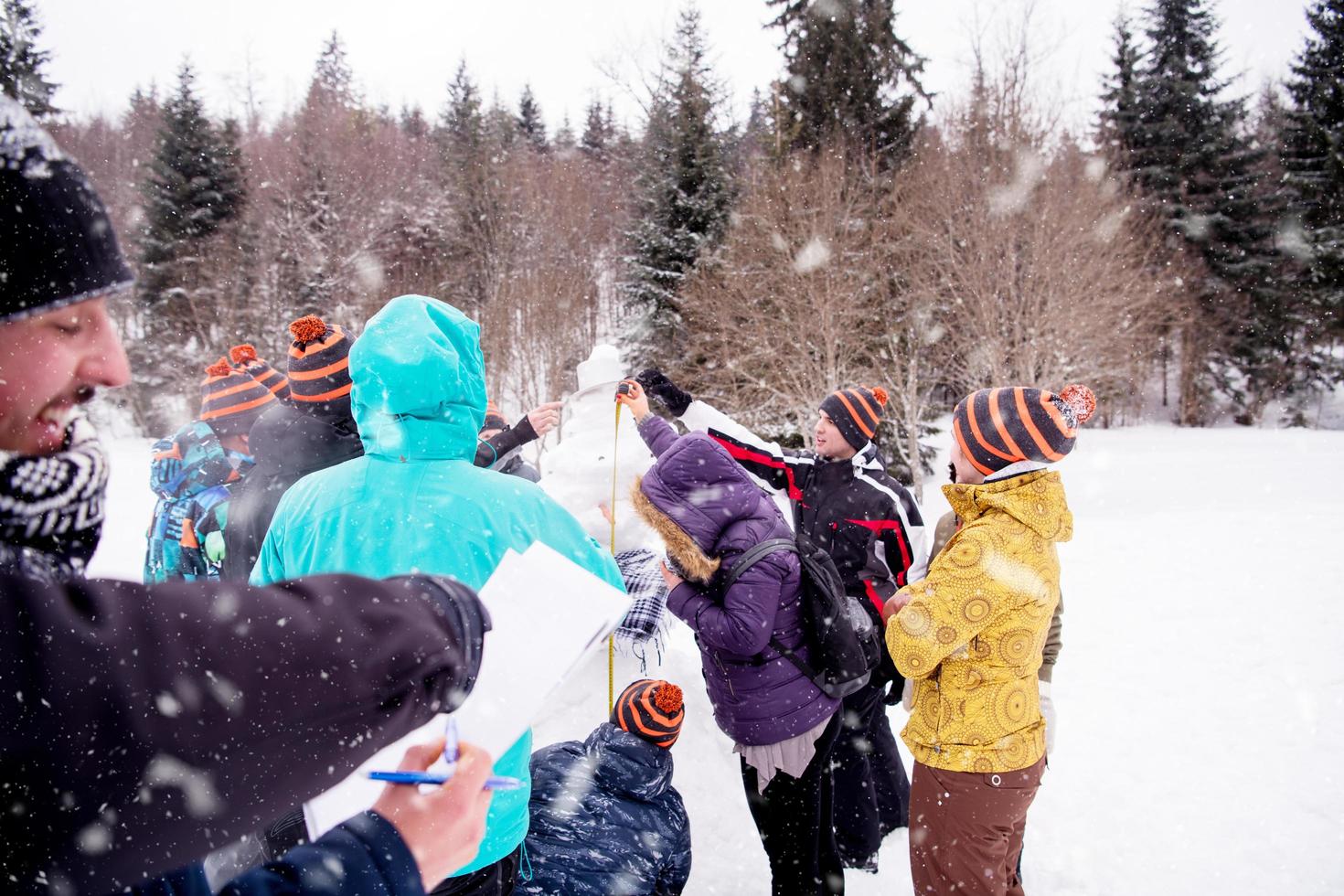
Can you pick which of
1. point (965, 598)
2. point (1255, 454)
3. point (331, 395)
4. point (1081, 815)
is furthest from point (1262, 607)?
point (1255, 454)

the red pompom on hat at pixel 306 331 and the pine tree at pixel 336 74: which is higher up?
the pine tree at pixel 336 74

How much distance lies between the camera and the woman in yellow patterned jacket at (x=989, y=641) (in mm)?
2191

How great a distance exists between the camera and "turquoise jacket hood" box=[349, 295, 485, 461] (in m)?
1.59

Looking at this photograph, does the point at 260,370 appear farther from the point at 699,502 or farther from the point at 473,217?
the point at 473,217


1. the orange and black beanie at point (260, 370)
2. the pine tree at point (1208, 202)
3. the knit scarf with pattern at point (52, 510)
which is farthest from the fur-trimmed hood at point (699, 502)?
the pine tree at point (1208, 202)

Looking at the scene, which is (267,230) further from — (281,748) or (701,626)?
(281,748)

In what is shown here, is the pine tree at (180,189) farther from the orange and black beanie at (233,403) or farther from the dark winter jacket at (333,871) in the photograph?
the dark winter jacket at (333,871)

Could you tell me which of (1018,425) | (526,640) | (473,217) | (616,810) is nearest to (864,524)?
(1018,425)

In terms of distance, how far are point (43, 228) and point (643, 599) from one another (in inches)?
145

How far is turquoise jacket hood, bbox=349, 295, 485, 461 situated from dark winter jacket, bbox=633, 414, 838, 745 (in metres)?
1.10

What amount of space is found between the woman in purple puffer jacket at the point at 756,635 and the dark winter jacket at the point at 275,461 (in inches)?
49.3

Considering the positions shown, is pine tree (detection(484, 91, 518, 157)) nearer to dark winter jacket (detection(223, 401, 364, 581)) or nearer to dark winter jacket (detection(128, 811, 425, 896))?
dark winter jacket (detection(223, 401, 364, 581))

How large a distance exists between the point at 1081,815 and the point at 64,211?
4855 mm

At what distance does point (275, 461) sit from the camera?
2783 millimetres
